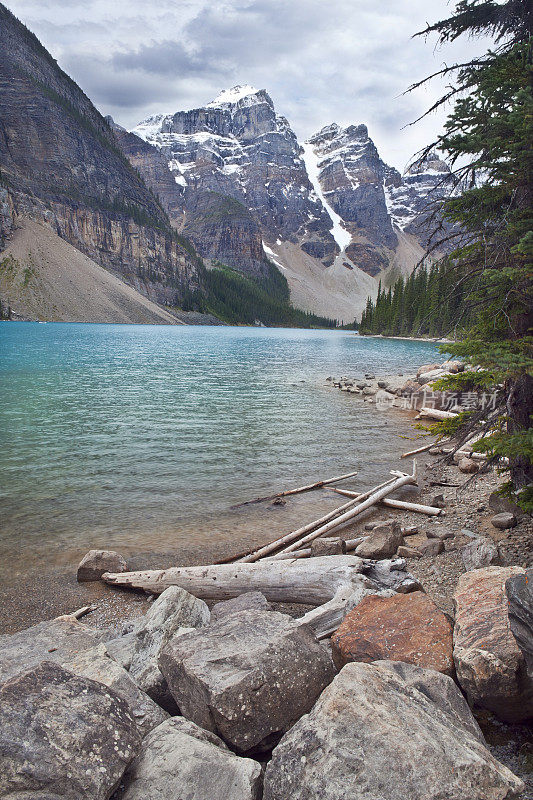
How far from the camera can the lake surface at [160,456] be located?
33.0ft

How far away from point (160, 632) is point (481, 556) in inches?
173

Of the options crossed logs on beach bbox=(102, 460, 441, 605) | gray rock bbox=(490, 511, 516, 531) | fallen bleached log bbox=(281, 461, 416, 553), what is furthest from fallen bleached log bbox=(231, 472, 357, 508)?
gray rock bbox=(490, 511, 516, 531)

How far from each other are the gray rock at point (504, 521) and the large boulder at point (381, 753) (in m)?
5.09

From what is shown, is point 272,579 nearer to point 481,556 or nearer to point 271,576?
point 271,576

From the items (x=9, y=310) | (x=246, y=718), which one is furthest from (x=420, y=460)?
(x=9, y=310)

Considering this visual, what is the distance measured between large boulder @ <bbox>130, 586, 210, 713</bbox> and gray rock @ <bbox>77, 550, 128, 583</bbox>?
294 cm

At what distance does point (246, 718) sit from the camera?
341cm

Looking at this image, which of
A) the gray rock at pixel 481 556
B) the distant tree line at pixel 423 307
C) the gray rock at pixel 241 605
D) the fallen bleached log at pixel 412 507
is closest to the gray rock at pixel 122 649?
the gray rock at pixel 241 605

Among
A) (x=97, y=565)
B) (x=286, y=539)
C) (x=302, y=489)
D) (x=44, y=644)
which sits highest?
(x=44, y=644)

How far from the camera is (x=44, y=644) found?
16.9 feet

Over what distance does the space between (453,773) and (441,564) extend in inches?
189

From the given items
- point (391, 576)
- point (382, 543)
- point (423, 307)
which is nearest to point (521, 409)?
point (382, 543)

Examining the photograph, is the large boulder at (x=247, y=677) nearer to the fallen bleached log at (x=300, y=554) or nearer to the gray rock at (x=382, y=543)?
the fallen bleached log at (x=300, y=554)

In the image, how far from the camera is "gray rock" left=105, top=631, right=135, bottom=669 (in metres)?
4.86
